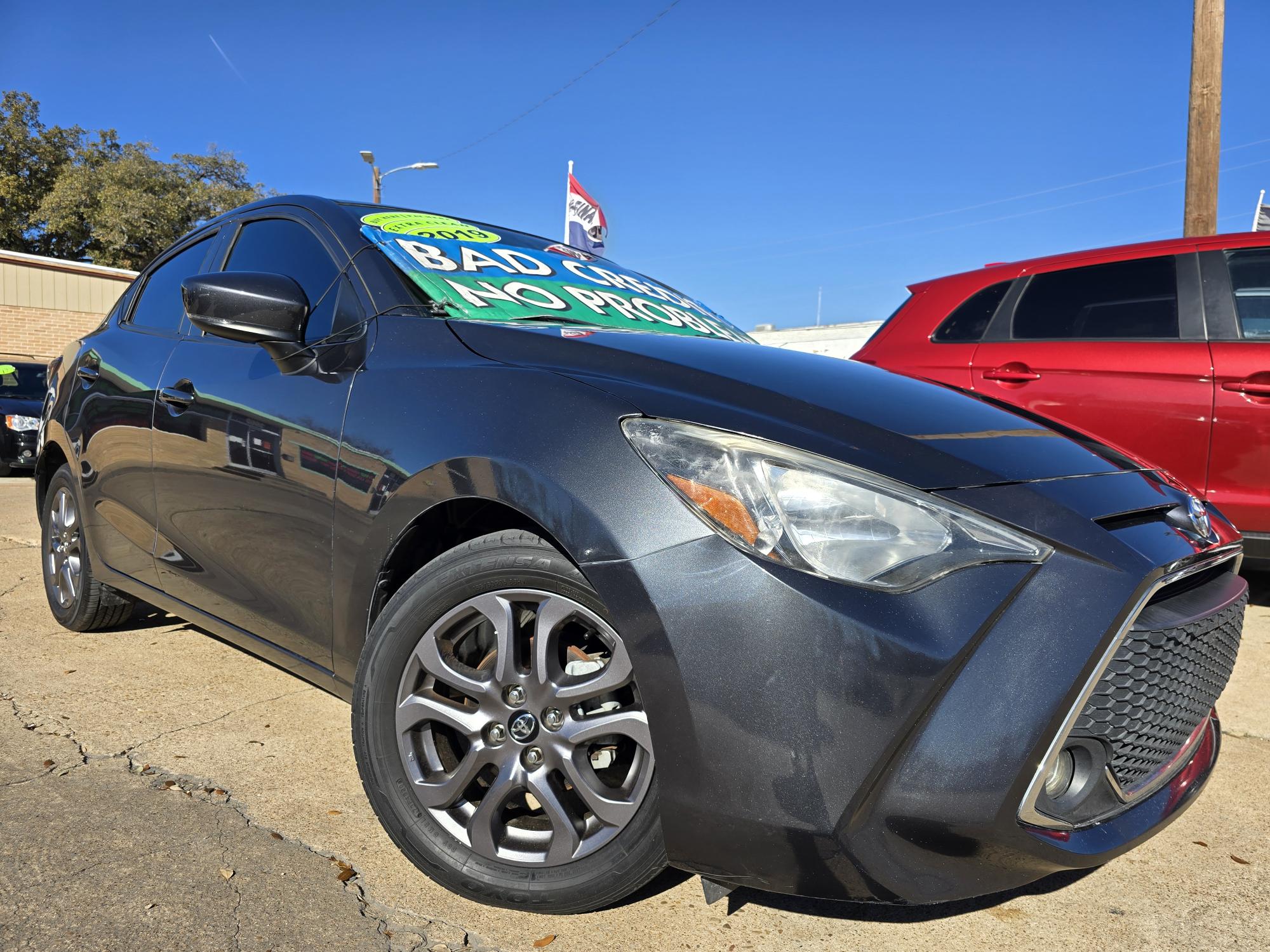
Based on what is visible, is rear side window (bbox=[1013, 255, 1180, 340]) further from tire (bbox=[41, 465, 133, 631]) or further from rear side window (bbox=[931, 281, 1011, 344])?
tire (bbox=[41, 465, 133, 631])

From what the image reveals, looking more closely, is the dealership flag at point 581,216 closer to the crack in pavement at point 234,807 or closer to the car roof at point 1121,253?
the car roof at point 1121,253

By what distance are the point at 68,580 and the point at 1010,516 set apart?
3.59m

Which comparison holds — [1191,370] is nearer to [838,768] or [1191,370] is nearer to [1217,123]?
[838,768]

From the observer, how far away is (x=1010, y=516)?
1.57 meters

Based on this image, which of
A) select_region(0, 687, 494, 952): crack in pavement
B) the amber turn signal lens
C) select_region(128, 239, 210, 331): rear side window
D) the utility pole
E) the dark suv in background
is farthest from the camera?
the dark suv in background

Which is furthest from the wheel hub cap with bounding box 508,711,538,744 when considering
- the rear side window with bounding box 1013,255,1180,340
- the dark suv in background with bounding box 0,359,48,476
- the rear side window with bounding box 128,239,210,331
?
the dark suv in background with bounding box 0,359,48,476

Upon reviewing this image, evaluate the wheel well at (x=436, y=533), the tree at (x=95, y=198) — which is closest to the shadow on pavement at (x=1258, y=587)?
the wheel well at (x=436, y=533)

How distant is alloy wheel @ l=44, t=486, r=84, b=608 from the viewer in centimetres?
366

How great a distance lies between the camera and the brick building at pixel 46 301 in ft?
76.3

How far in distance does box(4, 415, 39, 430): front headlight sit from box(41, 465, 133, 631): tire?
Answer: 875 cm

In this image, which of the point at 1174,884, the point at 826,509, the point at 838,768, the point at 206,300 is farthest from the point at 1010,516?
the point at 206,300

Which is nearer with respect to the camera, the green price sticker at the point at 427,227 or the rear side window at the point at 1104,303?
the green price sticker at the point at 427,227

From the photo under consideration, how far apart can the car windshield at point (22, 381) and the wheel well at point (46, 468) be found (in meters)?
9.57

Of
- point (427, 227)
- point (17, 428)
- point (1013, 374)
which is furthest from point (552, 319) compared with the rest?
point (17, 428)
